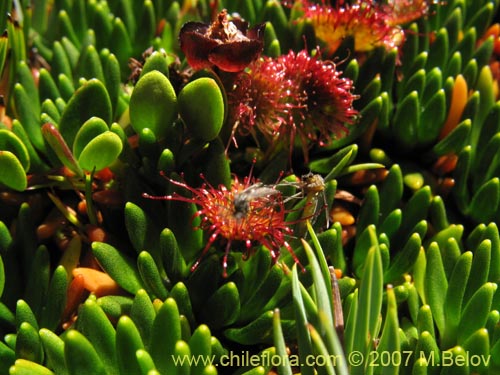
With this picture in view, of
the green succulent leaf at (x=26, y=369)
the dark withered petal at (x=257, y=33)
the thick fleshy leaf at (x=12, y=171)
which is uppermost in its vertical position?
the dark withered petal at (x=257, y=33)

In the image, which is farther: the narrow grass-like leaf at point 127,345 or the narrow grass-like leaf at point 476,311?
the narrow grass-like leaf at point 476,311

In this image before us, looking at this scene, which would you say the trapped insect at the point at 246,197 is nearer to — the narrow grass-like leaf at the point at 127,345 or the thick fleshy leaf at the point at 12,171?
Answer: the narrow grass-like leaf at the point at 127,345

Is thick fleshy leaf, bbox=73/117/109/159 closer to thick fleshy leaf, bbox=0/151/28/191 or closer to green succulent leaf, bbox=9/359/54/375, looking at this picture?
thick fleshy leaf, bbox=0/151/28/191

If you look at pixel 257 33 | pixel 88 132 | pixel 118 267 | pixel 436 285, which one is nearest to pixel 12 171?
pixel 88 132

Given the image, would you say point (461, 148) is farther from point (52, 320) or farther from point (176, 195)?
point (52, 320)

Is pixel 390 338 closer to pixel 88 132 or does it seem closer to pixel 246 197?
pixel 246 197

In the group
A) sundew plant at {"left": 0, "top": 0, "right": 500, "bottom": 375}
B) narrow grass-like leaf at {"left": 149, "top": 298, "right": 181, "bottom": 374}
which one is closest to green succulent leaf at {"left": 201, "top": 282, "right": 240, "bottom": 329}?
sundew plant at {"left": 0, "top": 0, "right": 500, "bottom": 375}

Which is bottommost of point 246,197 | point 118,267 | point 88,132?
point 118,267

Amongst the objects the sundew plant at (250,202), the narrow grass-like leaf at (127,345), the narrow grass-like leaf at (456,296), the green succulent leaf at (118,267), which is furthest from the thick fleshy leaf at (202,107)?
the narrow grass-like leaf at (456,296)
